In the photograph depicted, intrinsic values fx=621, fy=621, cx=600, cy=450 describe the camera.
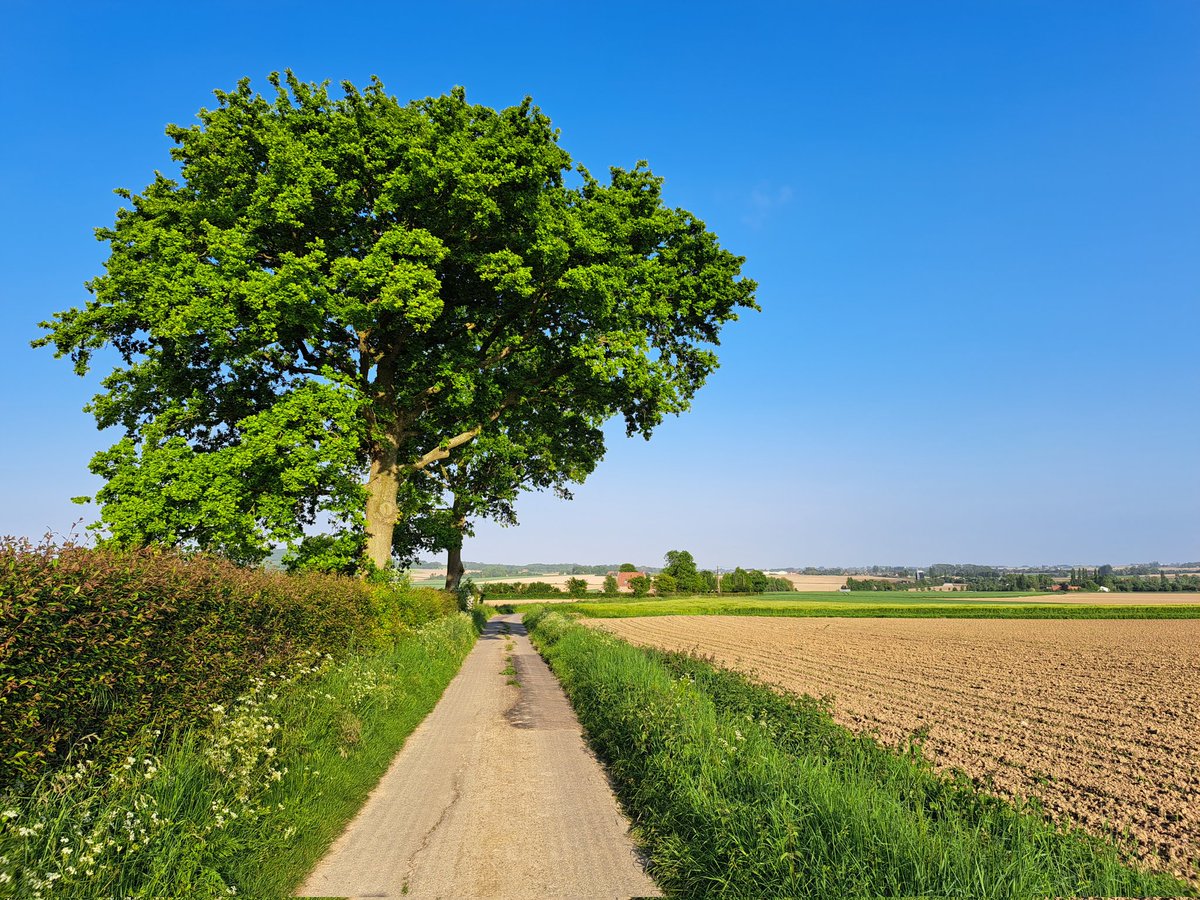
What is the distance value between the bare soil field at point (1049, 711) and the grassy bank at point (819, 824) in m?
1.78

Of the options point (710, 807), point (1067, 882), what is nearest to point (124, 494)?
point (710, 807)

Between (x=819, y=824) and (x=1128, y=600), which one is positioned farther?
(x=1128, y=600)

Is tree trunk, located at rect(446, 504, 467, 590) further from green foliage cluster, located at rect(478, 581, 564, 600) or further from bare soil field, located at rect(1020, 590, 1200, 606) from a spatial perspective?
bare soil field, located at rect(1020, 590, 1200, 606)

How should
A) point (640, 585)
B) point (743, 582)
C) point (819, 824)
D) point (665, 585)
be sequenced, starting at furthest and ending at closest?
1. point (743, 582)
2. point (665, 585)
3. point (640, 585)
4. point (819, 824)

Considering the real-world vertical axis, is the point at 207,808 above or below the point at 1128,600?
above

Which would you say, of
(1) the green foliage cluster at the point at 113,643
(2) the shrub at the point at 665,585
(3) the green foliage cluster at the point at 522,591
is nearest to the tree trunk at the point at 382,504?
(1) the green foliage cluster at the point at 113,643

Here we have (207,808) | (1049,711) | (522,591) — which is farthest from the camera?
(522,591)

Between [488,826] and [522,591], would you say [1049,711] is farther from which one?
[522,591]

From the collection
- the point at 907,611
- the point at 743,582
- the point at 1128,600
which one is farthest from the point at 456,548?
the point at 743,582

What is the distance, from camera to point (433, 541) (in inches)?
1314

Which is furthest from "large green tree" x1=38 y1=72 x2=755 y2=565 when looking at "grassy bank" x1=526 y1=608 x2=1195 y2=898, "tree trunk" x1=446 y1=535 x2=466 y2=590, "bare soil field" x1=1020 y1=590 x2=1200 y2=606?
"bare soil field" x1=1020 y1=590 x2=1200 y2=606

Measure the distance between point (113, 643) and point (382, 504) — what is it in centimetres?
1466

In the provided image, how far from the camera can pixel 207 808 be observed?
5223 mm

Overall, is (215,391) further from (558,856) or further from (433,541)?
(558,856)
